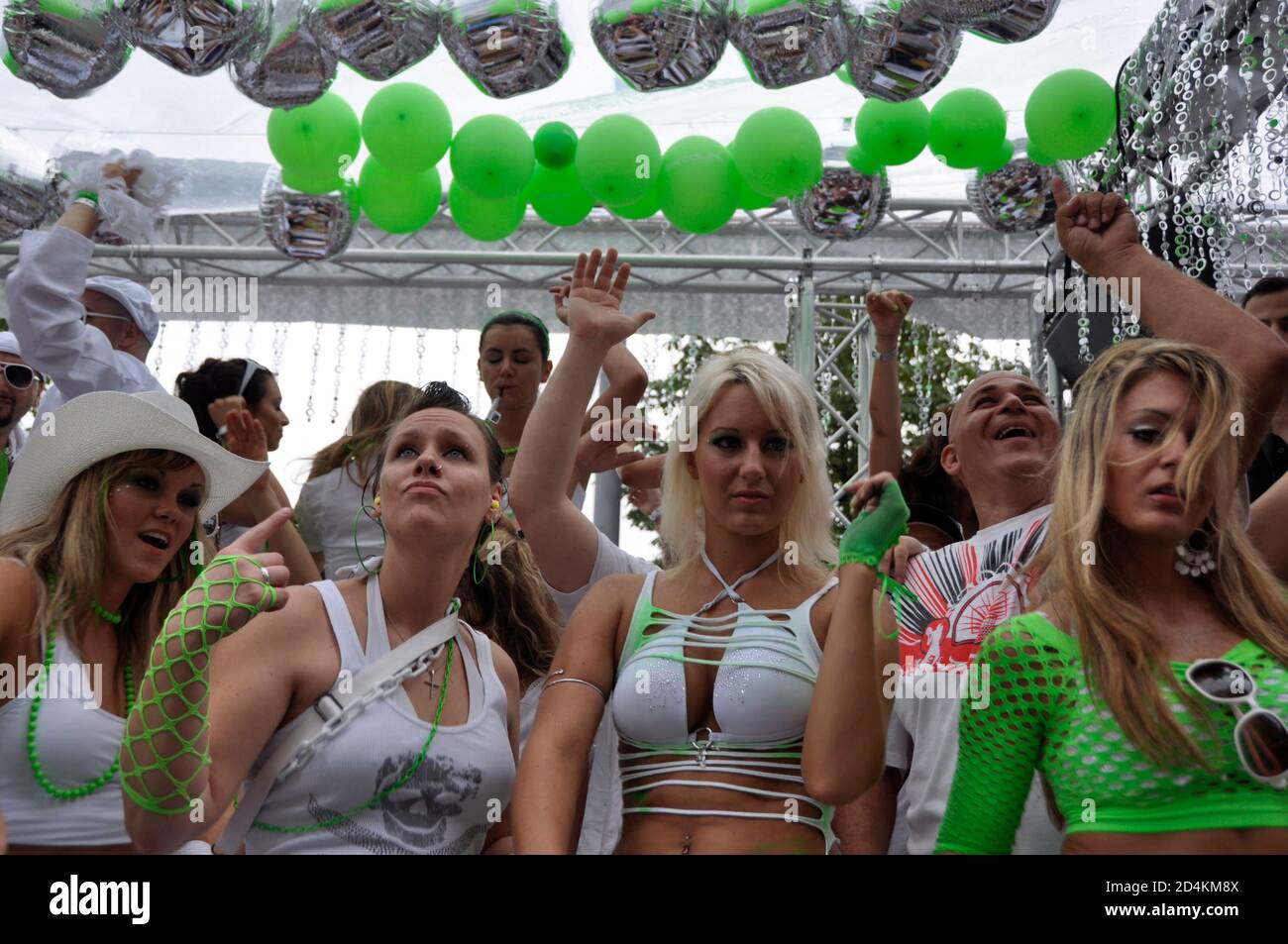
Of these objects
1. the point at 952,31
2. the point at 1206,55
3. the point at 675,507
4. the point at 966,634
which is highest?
the point at 952,31

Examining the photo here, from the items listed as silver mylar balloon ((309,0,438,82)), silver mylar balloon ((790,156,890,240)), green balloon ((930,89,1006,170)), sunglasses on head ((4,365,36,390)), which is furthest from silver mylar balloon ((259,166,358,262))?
green balloon ((930,89,1006,170))

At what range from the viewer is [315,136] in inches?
173

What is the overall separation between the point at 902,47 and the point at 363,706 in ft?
8.39

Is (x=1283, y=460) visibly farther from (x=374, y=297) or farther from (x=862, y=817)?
(x=374, y=297)

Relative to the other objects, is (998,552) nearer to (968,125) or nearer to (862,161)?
(968,125)

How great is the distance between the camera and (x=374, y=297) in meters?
7.52

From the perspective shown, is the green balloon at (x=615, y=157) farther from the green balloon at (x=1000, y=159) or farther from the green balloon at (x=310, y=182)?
the green balloon at (x=1000, y=159)

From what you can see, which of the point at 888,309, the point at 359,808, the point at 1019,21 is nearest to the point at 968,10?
the point at 1019,21

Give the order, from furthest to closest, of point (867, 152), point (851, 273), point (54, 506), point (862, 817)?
point (851, 273), point (867, 152), point (862, 817), point (54, 506)

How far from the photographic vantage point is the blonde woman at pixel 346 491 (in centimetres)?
334

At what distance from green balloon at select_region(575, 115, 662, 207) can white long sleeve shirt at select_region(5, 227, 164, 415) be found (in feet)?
6.53

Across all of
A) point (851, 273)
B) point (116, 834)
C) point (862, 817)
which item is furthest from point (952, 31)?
point (851, 273)

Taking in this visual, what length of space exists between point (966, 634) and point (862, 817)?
41 centimetres

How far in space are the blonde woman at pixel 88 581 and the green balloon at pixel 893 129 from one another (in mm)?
2990
